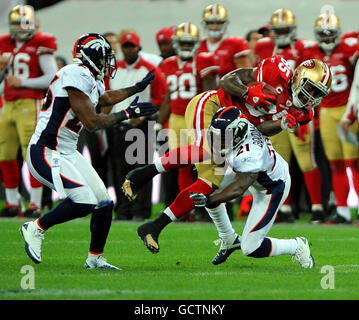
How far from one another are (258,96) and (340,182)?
3181mm

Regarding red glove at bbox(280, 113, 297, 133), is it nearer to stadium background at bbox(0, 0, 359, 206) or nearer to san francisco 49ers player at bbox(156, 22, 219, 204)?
san francisco 49ers player at bbox(156, 22, 219, 204)

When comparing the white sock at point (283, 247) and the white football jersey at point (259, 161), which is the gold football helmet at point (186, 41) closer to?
the white football jersey at point (259, 161)

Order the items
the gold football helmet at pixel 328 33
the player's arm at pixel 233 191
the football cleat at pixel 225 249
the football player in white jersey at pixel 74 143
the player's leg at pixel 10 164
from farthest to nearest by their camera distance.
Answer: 1. the player's leg at pixel 10 164
2. the gold football helmet at pixel 328 33
3. the football cleat at pixel 225 249
4. the football player in white jersey at pixel 74 143
5. the player's arm at pixel 233 191

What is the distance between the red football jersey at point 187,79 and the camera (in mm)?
9656

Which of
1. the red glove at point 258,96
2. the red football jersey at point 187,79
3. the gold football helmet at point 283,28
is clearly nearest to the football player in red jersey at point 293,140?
the gold football helmet at point 283,28

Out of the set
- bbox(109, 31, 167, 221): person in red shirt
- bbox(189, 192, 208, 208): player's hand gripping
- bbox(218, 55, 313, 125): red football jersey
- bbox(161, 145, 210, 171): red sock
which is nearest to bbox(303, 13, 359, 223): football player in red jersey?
bbox(109, 31, 167, 221): person in red shirt

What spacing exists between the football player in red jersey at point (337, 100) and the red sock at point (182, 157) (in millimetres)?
3026

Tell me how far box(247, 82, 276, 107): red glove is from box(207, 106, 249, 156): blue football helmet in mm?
490

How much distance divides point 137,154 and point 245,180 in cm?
426

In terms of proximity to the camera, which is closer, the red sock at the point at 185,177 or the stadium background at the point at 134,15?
the red sock at the point at 185,177

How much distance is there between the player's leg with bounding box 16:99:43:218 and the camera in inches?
373

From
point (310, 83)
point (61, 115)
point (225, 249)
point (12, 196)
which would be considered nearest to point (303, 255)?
point (225, 249)
